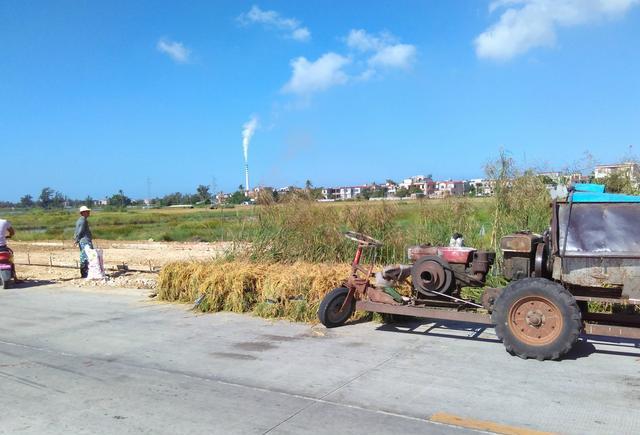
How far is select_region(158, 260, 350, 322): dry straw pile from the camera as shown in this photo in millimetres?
8727

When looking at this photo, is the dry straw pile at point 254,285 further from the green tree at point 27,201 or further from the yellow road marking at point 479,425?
the green tree at point 27,201

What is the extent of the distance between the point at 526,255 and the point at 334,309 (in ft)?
9.00

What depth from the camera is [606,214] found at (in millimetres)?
6297

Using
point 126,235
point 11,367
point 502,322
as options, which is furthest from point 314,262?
point 126,235

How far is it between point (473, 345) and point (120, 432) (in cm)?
426

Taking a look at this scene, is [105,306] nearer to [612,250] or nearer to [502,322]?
[502,322]

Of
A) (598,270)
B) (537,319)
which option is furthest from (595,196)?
(537,319)

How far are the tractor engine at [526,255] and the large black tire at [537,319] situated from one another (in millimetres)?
475

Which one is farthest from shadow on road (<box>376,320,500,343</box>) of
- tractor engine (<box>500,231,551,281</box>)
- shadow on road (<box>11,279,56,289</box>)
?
shadow on road (<box>11,279,56,289</box>)

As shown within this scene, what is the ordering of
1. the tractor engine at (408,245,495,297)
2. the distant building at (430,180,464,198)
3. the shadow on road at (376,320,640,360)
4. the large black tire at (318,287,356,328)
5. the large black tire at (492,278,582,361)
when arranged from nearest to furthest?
the large black tire at (492,278,582,361)
the shadow on road at (376,320,640,360)
the tractor engine at (408,245,495,297)
the large black tire at (318,287,356,328)
the distant building at (430,180,464,198)

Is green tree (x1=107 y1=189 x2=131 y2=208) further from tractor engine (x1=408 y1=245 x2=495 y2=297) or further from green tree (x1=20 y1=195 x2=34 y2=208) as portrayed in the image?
tractor engine (x1=408 y1=245 x2=495 y2=297)

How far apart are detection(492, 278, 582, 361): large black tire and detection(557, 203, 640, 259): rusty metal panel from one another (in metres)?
0.55

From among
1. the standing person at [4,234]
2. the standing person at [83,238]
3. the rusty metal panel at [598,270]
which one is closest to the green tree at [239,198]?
the standing person at [83,238]

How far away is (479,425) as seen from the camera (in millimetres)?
4523
